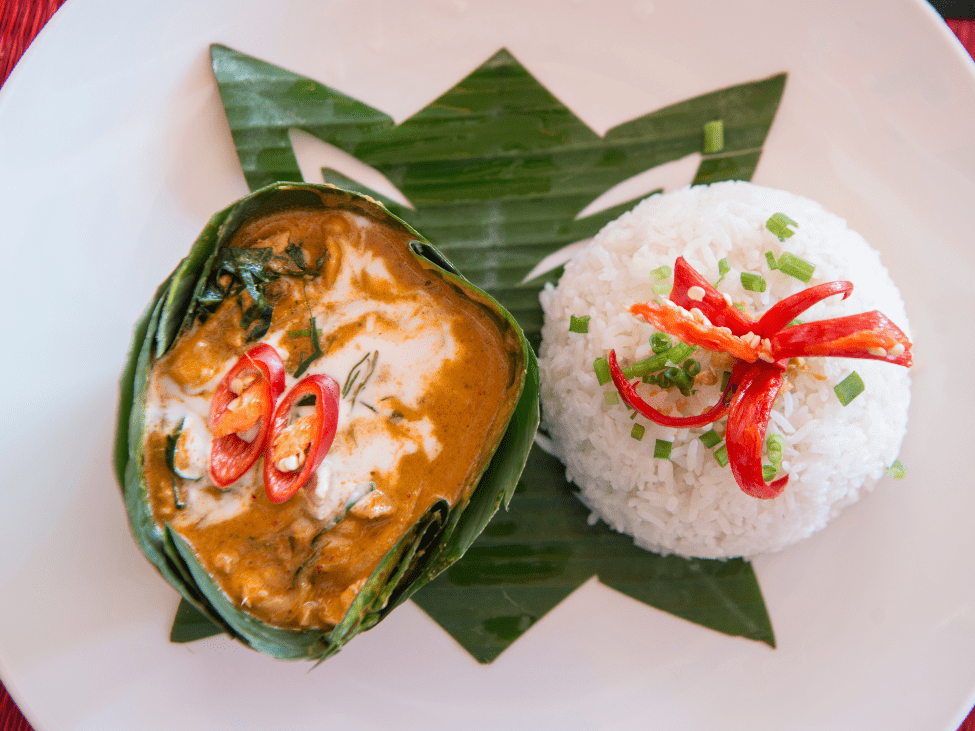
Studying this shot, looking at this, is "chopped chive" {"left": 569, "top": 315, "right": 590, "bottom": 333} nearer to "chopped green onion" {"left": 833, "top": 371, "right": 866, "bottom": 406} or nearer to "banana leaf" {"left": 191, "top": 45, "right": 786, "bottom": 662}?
"banana leaf" {"left": 191, "top": 45, "right": 786, "bottom": 662}

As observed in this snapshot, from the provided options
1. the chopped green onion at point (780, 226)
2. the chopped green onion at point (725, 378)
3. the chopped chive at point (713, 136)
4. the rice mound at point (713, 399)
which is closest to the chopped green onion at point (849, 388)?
the rice mound at point (713, 399)

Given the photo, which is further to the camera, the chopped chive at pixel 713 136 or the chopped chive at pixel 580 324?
the chopped chive at pixel 713 136

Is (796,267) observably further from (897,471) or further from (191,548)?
(191,548)

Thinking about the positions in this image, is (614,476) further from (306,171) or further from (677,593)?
(306,171)

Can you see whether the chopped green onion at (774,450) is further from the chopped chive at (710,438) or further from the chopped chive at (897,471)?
the chopped chive at (897,471)

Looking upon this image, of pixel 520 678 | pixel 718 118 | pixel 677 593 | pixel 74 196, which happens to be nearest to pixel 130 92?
pixel 74 196

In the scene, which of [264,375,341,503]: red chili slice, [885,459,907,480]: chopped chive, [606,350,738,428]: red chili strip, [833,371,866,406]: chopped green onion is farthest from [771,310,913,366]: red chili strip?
[264,375,341,503]: red chili slice
